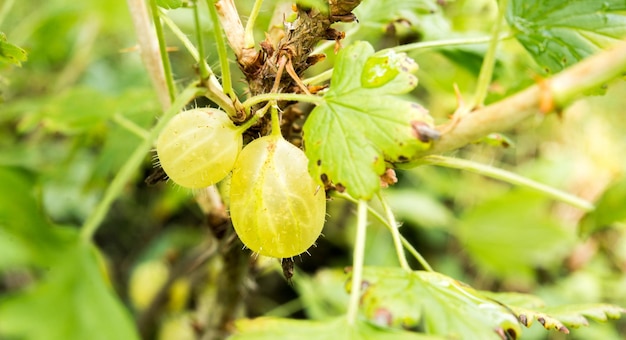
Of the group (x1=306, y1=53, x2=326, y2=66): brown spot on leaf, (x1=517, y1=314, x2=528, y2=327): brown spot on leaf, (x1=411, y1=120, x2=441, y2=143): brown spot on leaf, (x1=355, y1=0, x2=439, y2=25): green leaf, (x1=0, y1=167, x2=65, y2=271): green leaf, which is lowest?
(x1=0, y1=167, x2=65, y2=271): green leaf

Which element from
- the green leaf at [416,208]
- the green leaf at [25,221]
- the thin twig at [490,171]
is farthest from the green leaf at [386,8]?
the green leaf at [416,208]

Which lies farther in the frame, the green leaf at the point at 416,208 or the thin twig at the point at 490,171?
the green leaf at the point at 416,208

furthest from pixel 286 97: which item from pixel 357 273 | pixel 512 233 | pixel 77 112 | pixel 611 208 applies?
pixel 512 233

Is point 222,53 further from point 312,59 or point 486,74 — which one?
point 486,74

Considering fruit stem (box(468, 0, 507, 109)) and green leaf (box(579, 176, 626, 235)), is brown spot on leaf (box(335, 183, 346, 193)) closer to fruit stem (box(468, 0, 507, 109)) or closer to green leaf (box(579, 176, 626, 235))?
fruit stem (box(468, 0, 507, 109))

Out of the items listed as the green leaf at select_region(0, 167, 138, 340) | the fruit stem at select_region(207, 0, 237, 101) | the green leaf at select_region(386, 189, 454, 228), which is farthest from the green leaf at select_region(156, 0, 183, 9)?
the green leaf at select_region(386, 189, 454, 228)

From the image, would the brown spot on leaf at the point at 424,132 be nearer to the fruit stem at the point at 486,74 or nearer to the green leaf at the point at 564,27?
the fruit stem at the point at 486,74

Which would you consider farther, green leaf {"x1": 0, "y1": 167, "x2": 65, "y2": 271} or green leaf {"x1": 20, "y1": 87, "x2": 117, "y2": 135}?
green leaf {"x1": 20, "y1": 87, "x2": 117, "y2": 135}
